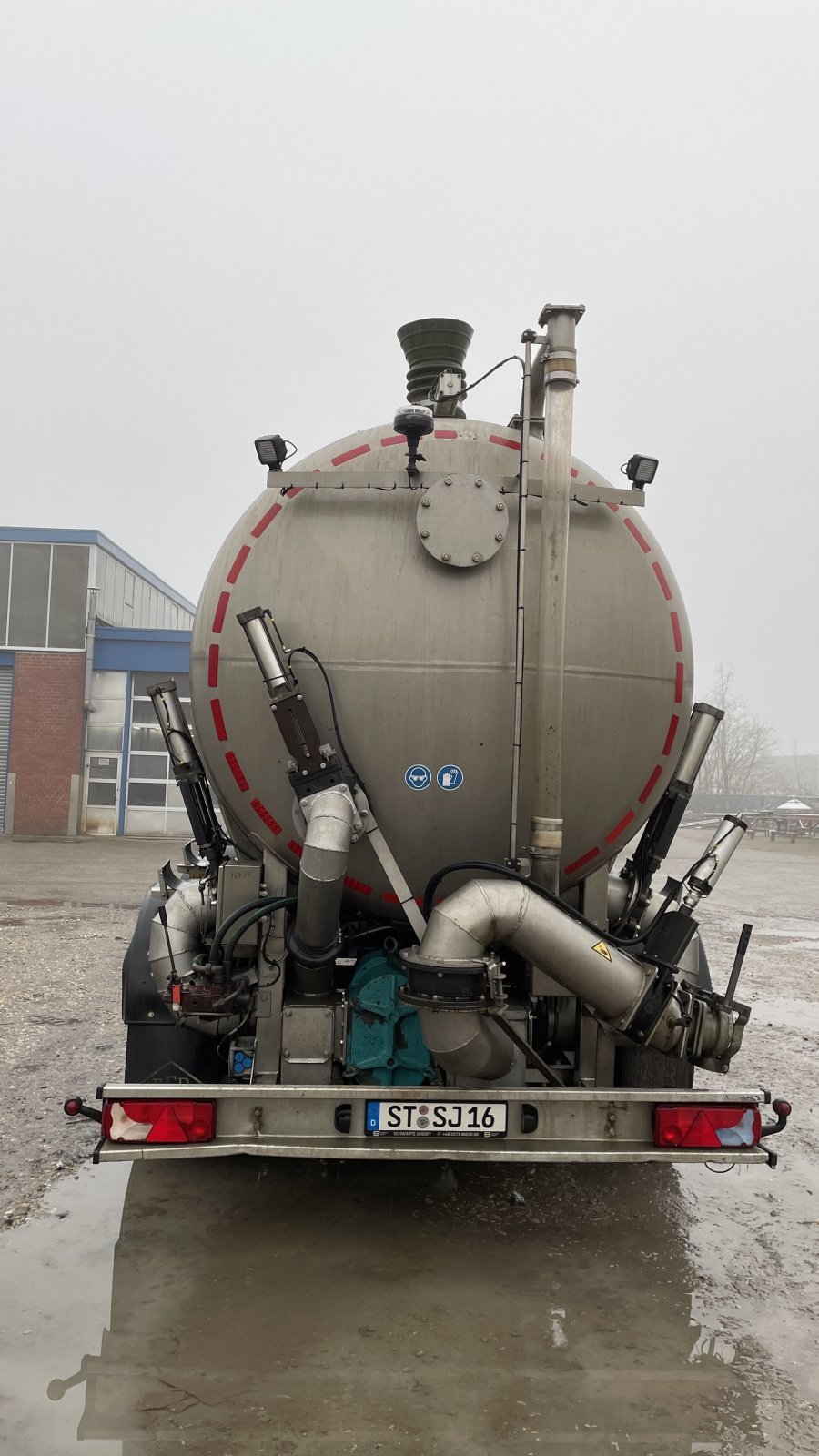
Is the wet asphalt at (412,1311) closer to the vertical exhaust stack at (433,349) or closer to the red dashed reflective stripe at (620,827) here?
the red dashed reflective stripe at (620,827)

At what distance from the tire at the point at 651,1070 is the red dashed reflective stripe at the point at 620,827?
37.3 inches

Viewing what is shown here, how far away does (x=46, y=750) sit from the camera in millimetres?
26984

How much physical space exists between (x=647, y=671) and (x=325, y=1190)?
2.82 m

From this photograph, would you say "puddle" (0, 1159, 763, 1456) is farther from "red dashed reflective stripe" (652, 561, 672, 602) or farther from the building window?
the building window

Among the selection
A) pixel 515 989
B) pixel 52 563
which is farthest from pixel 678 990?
pixel 52 563

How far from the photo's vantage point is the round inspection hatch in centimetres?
395

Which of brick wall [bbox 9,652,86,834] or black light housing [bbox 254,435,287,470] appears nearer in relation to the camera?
black light housing [bbox 254,435,287,470]

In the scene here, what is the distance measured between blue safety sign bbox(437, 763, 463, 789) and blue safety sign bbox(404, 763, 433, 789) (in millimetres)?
38

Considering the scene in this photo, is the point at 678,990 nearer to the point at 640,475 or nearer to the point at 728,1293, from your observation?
the point at 728,1293

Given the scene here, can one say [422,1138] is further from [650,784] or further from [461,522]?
[461,522]

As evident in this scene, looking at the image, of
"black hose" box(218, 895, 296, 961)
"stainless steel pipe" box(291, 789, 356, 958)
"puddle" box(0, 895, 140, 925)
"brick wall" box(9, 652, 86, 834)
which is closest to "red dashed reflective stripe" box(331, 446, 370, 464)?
"stainless steel pipe" box(291, 789, 356, 958)

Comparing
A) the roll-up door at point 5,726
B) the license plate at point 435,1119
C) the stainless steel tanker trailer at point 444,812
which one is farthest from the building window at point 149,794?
the license plate at point 435,1119

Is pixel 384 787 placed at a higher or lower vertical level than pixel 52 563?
lower

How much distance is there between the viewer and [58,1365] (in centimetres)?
337
